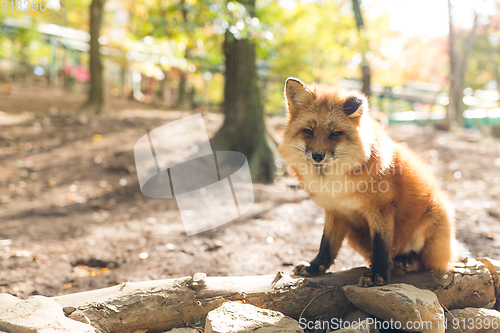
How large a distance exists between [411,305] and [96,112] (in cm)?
1051

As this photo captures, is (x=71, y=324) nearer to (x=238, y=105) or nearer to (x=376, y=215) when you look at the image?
(x=376, y=215)

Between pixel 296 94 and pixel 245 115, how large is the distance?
16.0ft

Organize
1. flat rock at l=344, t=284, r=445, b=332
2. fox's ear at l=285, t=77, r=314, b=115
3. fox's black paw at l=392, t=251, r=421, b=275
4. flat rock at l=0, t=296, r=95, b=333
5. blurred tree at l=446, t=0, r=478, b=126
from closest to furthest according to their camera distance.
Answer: flat rock at l=0, t=296, r=95, b=333 → flat rock at l=344, t=284, r=445, b=332 → fox's ear at l=285, t=77, r=314, b=115 → fox's black paw at l=392, t=251, r=421, b=275 → blurred tree at l=446, t=0, r=478, b=126

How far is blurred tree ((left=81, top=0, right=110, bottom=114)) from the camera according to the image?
1005 cm

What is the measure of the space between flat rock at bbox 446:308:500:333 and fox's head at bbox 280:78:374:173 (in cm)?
140

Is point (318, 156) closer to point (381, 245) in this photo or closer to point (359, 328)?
point (381, 245)

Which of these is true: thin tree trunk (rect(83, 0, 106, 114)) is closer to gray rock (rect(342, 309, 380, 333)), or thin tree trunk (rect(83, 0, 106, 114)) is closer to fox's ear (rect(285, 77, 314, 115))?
fox's ear (rect(285, 77, 314, 115))

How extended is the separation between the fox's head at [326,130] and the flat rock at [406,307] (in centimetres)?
90

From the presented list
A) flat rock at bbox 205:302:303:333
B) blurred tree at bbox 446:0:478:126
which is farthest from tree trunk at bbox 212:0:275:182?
blurred tree at bbox 446:0:478:126

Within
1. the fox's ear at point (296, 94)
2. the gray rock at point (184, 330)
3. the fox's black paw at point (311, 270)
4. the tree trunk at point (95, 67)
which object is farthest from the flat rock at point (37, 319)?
the tree trunk at point (95, 67)

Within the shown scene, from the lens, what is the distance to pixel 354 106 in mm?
2418

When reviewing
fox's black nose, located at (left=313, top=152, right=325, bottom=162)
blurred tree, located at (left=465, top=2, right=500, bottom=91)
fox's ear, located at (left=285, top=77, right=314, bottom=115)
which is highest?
blurred tree, located at (left=465, top=2, right=500, bottom=91)

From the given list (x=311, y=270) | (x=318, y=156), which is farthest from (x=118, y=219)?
(x=318, y=156)

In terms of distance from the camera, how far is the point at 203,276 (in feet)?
8.21
